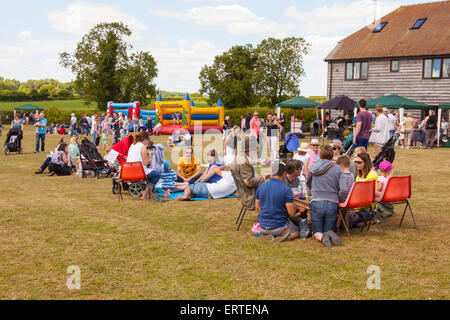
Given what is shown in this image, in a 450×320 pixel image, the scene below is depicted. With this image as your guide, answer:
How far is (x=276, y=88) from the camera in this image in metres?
67.1

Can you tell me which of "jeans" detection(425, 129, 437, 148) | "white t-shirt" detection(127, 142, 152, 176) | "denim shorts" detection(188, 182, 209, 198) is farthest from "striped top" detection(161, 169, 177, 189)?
"jeans" detection(425, 129, 437, 148)

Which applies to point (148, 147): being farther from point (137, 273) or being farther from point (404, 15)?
point (404, 15)

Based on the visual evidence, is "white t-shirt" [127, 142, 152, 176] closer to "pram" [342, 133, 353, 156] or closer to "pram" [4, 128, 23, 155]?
"pram" [342, 133, 353, 156]

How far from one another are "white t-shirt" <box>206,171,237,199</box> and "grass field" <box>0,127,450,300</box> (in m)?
0.50

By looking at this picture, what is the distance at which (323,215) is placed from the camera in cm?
722

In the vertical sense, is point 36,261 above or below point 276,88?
below

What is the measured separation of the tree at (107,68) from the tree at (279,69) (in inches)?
672

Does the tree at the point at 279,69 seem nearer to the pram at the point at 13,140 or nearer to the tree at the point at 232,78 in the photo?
the tree at the point at 232,78

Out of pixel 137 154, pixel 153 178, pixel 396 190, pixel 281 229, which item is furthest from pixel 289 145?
pixel 281 229

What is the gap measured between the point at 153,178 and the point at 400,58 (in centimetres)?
2626

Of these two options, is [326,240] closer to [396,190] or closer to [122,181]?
[396,190]

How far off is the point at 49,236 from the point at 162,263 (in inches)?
99.0
